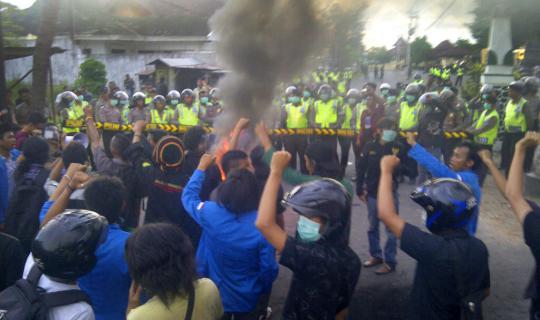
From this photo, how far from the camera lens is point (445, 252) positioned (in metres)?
2.40

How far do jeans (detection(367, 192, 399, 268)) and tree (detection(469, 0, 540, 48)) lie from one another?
22.4 feet

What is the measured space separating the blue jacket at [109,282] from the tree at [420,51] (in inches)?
884

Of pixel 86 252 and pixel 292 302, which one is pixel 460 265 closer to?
pixel 292 302

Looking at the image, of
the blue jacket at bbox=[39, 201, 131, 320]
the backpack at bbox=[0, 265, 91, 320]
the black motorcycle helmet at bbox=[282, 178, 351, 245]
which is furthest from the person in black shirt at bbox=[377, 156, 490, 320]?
the backpack at bbox=[0, 265, 91, 320]

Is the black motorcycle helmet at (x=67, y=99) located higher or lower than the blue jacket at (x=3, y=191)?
higher

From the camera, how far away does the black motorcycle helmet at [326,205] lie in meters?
2.44

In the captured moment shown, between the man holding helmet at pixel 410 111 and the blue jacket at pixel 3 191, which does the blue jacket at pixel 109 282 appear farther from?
the man holding helmet at pixel 410 111

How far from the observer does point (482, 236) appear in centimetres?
673

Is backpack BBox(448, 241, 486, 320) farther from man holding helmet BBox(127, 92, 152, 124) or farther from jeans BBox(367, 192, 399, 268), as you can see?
man holding helmet BBox(127, 92, 152, 124)

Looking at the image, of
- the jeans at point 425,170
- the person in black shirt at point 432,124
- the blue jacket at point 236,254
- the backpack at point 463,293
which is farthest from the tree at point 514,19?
the backpack at point 463,293

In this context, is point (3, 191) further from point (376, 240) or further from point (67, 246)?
point (376, 240)

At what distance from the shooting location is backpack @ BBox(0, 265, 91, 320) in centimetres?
186

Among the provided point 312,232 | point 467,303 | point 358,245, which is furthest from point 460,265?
point 358,245

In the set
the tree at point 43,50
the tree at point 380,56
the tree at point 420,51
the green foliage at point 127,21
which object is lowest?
the tree at point 43,50
